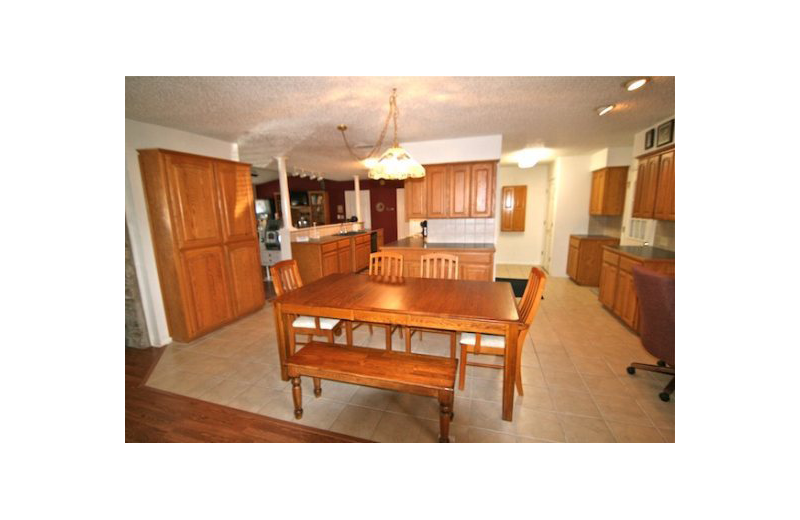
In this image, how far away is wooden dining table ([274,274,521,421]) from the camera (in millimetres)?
1635

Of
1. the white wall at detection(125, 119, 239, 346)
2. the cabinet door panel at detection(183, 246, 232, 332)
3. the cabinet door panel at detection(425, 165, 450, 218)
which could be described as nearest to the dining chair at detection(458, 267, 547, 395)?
the cabinet door panel at detection(425, 165, 450, 218)

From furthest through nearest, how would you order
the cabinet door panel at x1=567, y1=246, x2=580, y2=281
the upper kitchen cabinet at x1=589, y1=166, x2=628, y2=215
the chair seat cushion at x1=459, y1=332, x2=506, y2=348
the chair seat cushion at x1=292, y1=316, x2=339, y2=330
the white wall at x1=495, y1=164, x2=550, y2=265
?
the white wall at x1=495, y1=164, x2=550, y2=265
the cabinet door panel at x1=567, y1=246, x2=580, y2=281
the upper kitchen cabinet at x1=589, y1=166, x2=628, y2=215
the chair seat cushion at x1=292, y1=316, x2=339, y2=330
the chair seat cushion at x1=459, y1=332, x2=506, y2=348

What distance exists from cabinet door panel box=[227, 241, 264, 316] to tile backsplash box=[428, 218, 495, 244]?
254 centimetres

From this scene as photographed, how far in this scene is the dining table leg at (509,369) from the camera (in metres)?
1.61

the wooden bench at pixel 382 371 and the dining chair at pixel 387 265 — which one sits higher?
the dining chair at pixel 387 265

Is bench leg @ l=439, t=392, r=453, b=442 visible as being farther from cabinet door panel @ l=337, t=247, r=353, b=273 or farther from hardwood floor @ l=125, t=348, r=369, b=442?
cabinet door panel @ l=337, t=247, r=353, b=273

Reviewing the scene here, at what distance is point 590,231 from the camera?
200 inches

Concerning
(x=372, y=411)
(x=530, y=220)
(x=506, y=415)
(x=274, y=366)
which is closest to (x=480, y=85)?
(x=506, y=415)

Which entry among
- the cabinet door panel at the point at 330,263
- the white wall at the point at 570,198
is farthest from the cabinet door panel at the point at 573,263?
the cabinet door panel at the point at 330,263

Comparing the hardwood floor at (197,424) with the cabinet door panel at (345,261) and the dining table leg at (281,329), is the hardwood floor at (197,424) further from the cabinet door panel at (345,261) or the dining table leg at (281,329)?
the cabinet door panel at (345,261)

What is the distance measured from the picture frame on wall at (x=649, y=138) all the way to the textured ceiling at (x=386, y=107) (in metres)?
0.14

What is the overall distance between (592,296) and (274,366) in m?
4.50

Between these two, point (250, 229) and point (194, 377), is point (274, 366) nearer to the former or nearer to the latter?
point (194, 377)

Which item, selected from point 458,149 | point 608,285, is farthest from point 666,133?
point 458,149
